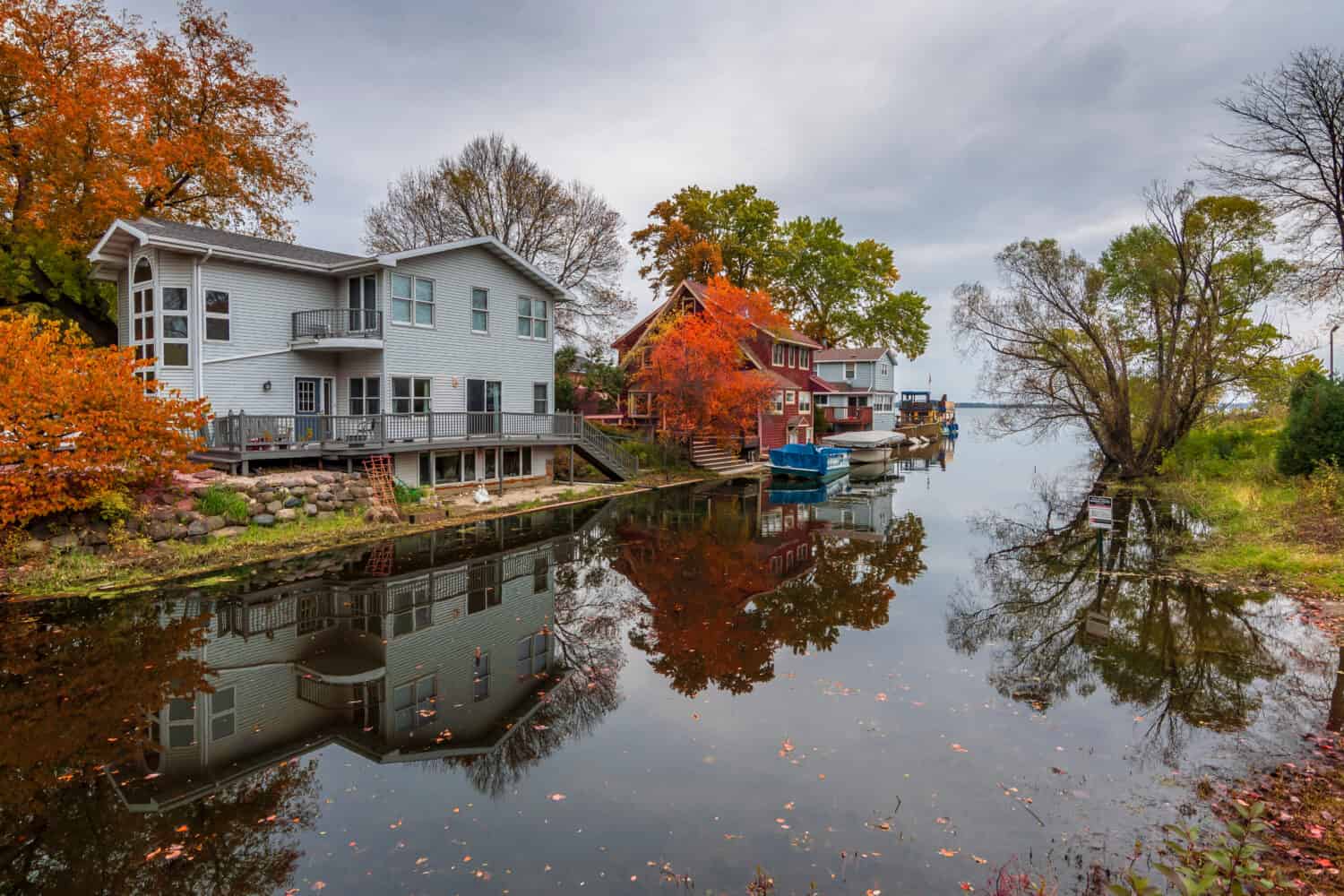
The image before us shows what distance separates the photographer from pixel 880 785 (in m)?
6.97

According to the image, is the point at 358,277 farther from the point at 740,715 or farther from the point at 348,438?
the point at 740,715

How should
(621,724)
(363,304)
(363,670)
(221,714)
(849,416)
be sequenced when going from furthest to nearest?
(849,416), (363,304), (363,670), (621,724), (221,714)

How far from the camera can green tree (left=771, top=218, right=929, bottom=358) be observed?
194 feet

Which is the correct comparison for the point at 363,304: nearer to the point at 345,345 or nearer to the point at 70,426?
the point at 345,345

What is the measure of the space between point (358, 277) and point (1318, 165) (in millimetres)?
29120

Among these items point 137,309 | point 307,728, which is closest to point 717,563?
point 307,728

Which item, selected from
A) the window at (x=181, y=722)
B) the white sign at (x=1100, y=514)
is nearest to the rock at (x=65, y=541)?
the window at (x=181, y=722)

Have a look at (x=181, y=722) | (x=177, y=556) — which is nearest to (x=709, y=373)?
(x=177, y=556)

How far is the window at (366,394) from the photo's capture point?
22781 mm

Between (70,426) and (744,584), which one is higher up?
(70,426)

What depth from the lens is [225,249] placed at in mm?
19844

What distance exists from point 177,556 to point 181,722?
8088 mm

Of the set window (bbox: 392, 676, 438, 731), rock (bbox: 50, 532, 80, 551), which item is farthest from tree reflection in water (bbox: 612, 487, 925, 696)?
rock (bbox: 50, 532, 80, 551)

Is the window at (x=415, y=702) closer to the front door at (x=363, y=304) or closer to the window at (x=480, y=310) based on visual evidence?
the front door at (x=363, y=304)
